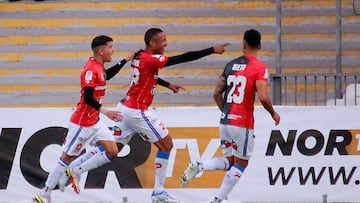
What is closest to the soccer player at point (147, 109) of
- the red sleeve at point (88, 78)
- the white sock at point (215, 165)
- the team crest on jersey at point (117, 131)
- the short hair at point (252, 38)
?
the team crest on jersey at point (117, 131)

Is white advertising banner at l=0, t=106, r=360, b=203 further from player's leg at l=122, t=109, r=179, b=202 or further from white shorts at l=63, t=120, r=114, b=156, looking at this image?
white shorts at l=63, t=120, r=114, b=156

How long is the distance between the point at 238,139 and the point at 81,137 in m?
1.77

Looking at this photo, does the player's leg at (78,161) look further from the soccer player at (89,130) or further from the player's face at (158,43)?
the player's face at (158,43)

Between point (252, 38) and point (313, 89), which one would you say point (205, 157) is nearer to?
point (252, 38)

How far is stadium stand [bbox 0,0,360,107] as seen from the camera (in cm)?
2012

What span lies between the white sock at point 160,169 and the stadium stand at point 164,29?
5155mm

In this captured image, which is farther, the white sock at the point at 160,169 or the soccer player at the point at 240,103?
the white sock at the point at 160,169

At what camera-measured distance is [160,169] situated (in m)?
14.7

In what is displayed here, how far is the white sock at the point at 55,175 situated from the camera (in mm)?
14352

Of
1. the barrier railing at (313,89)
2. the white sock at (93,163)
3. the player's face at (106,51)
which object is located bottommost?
the barrier railing at (313,89)

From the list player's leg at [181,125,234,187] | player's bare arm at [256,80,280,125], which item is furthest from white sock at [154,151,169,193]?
player's bare arm at [256,80,280,125]

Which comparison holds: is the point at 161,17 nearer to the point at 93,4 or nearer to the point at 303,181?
the point at 93,4

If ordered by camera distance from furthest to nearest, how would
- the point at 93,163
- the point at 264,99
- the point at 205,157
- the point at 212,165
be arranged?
the point at 205,157
the point at 93,163
the point at 212,165
the point at 264,99

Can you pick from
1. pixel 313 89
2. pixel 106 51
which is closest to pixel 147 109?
pixel 106 51
